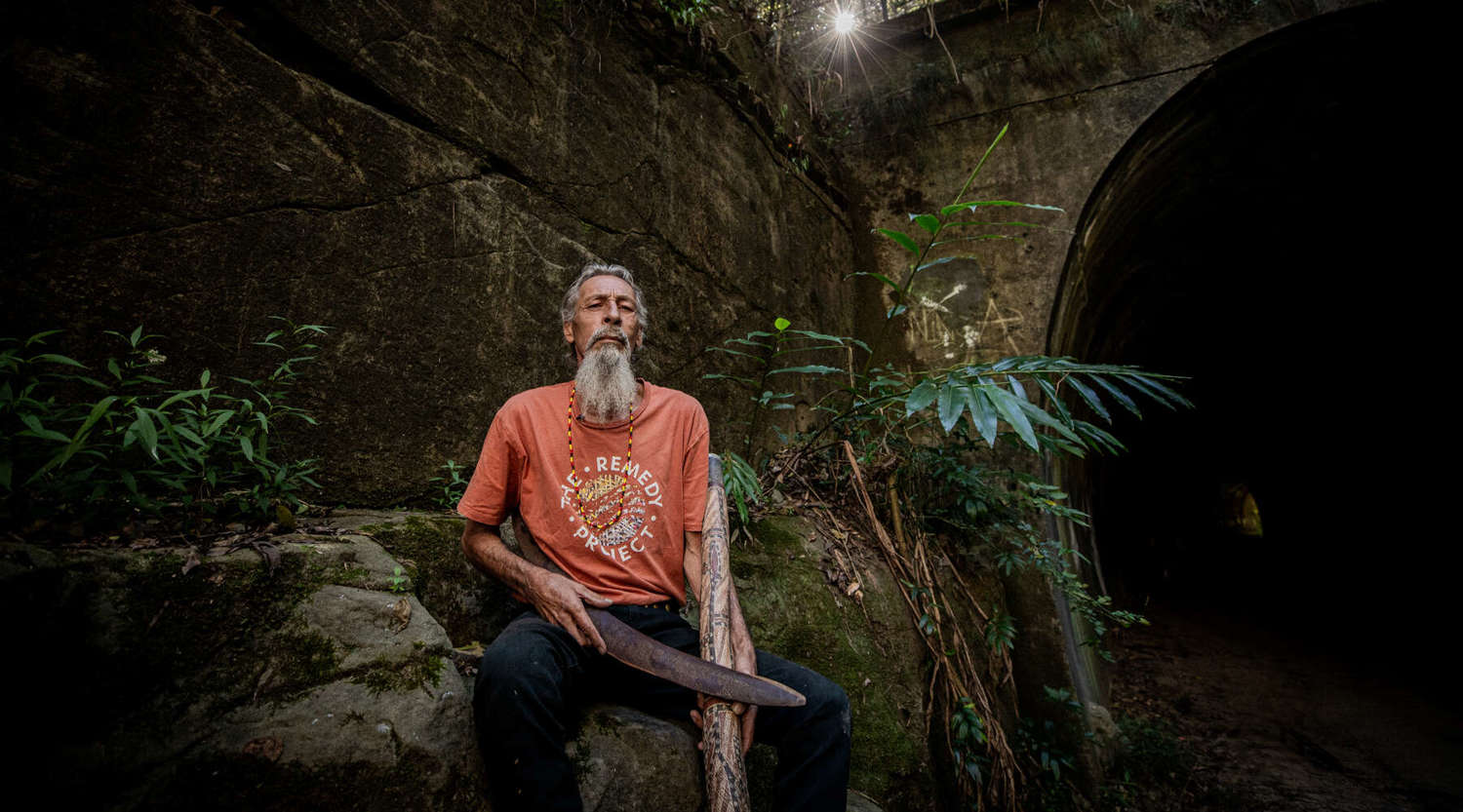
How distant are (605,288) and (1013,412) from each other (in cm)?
159

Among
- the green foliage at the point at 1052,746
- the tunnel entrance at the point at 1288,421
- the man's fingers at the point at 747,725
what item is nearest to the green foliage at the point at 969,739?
the green foliage at the point at 1052,746

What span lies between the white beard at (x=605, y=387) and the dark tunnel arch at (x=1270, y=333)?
12.4 ft

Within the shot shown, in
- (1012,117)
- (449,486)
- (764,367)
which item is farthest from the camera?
→ (1012,117)

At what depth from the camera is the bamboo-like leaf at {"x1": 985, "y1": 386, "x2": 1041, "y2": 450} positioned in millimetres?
1879

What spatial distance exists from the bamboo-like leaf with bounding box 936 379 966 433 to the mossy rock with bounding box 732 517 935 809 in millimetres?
912

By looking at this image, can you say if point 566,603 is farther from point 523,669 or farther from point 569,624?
point 523,669

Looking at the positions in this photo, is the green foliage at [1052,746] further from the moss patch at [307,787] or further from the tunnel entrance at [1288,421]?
the moss patch at [307,787]

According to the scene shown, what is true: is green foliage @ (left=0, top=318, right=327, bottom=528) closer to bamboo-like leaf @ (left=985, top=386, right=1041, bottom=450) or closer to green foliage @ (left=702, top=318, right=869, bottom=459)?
green foliage @ (left=702, top=318, right=869, bottom=459)

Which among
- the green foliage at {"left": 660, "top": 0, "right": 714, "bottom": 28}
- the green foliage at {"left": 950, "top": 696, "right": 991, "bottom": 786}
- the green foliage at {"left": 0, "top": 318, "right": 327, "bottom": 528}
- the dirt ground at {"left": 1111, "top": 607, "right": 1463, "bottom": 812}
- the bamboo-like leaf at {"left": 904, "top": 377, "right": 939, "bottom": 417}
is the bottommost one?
the dirt ground at {"left": 1111, "top": 607, "right": 1463, "bottom": 812}

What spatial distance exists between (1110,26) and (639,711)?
5.58 metres

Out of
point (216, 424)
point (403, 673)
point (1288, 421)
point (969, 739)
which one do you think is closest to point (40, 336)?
point (216, 424)

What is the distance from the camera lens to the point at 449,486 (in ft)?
6.40

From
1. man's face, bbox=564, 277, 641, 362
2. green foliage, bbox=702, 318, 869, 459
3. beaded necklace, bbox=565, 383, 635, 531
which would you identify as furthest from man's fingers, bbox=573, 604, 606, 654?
green foliage, bbox=702, 318, 869, 459

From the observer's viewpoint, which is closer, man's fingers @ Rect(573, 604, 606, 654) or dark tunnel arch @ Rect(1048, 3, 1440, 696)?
man's fingers @ Rect(573, 604, 606, 654)
